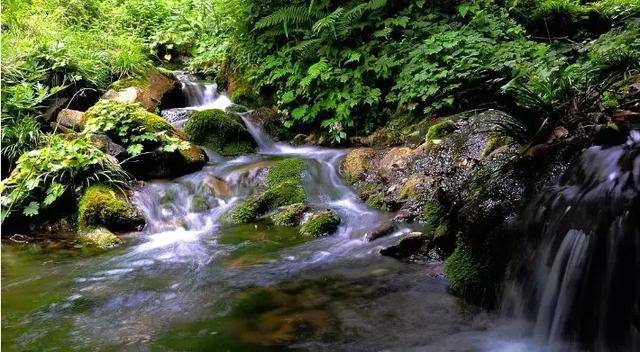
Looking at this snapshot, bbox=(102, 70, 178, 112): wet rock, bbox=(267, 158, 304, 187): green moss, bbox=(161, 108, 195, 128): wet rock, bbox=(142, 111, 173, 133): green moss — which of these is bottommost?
bbox=(267, 158, 304, 187): green moss

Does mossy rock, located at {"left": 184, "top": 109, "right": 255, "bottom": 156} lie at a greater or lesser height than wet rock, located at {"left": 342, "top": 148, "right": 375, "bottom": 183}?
greater

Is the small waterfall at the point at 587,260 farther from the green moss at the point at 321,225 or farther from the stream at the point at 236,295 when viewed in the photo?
the green moss at the point at 321,225

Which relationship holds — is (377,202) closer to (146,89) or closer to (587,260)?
(587,260)

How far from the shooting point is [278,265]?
15.5 ft

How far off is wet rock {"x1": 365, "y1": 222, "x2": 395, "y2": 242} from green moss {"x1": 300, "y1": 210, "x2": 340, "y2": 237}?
535 mm

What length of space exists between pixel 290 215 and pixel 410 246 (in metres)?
1.91

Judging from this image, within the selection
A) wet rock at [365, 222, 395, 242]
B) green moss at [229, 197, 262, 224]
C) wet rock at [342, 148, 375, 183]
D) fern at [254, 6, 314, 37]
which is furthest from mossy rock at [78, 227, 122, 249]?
fern at [254, 6, 314, 37]

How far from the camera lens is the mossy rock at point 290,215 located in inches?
240

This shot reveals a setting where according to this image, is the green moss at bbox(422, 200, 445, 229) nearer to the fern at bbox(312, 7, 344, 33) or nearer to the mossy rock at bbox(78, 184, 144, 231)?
the mossy rock at bbox(78, 184, 144, 231)

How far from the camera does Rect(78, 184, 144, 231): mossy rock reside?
20.6 ft

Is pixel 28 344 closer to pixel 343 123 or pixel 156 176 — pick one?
pixel 156 176

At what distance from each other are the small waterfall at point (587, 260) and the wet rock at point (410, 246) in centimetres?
127

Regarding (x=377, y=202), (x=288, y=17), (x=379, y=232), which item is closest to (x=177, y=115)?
(x=288, y=17)

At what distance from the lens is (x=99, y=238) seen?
595cm
